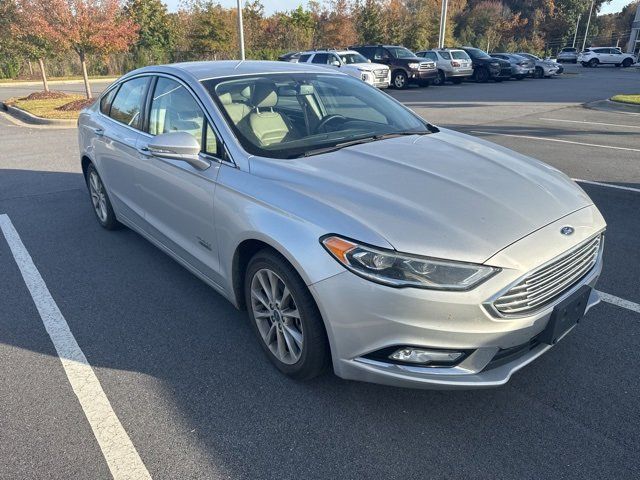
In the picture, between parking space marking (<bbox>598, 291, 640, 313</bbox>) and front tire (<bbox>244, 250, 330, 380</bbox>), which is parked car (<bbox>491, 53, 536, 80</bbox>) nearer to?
parking space marking (<bbox>598, 291, 640, 313</bbox>)

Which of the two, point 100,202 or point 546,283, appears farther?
point 100,202

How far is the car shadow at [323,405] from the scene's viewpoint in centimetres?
233

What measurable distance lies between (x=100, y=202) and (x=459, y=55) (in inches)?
943

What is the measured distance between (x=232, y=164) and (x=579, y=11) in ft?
270

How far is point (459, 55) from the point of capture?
25.4 meters

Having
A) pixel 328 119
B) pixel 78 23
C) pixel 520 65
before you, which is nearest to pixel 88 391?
pixel 328 119

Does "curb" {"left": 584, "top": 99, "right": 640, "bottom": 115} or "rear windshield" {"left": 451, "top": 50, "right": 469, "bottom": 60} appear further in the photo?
"rear windshield" {"left": 451, "top": 50, "right": 469, "bottom": 60}

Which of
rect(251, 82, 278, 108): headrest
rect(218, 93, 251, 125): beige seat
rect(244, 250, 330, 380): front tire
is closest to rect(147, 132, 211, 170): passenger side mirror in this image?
rect(218, 93, 251, 125): beige seat

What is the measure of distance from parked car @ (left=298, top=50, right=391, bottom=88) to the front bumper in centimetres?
1803

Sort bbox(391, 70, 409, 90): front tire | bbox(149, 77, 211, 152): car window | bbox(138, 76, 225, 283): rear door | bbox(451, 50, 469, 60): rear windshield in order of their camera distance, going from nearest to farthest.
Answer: bbox(138, 76, 225, 283): rear door
bbox(149, 77, 211, 152): car window
bbox(391, 70, 409, 90): front tire
bbox(451, 50, 469, 60): rear windshield

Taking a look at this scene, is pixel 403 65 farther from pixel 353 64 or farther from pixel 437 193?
pixel 437 193

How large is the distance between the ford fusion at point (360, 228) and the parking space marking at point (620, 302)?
0.97 metres

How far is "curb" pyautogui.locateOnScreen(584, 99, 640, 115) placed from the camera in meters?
14.1

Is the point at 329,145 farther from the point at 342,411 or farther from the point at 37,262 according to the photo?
the point at 37,262
